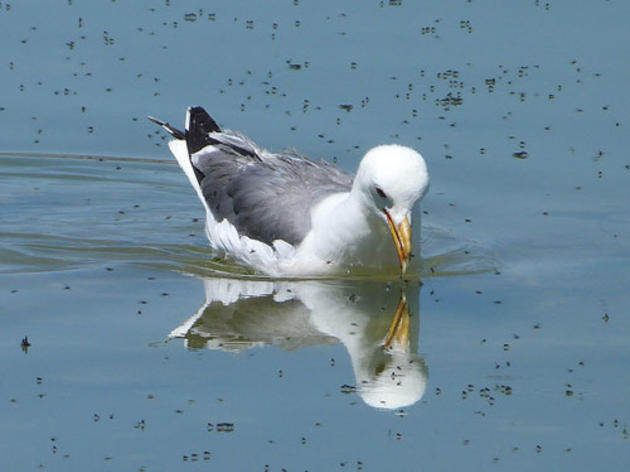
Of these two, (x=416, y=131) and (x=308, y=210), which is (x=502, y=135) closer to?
(x=416, y=131)

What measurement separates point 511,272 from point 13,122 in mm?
5420

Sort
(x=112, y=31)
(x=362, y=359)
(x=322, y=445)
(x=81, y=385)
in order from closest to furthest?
1. (x=322, y=445)
2. (x=81, y=385)
3. (x=362, y=359)
4. (x=112, y=31)

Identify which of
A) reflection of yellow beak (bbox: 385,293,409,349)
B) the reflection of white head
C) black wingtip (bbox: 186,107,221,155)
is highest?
black wingtip (bbox: 186,107,221,155)

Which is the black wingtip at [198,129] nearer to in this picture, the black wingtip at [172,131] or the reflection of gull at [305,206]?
the reflection of gull at [305,206]

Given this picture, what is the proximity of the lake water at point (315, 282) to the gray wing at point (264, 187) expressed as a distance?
40 cm

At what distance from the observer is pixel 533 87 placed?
49.2 ft

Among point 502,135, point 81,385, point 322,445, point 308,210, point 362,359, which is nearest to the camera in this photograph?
point 322,445

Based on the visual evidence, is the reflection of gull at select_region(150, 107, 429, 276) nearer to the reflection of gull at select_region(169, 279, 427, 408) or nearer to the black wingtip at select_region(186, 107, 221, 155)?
the black wingtip at select_region(186, 107, 221, 155)

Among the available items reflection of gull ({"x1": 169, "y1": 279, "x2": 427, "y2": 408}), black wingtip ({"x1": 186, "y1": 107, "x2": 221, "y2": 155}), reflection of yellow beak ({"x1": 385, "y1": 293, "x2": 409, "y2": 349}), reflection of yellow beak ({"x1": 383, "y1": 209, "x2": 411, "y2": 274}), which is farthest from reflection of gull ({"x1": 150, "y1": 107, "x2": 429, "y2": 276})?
reflection of yellow beak ({"x1": 385, "y1": 293, "x2": 409, "y2": 349})

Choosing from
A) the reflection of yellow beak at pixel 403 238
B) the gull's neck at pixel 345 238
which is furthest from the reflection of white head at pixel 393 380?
the gull's neck at pixel 345 238

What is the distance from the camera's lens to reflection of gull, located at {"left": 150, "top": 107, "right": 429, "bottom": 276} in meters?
10.3

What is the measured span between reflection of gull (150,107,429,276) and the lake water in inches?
8.7

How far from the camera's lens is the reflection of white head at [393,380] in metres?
9.10

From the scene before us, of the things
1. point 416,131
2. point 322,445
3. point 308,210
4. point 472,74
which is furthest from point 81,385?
point 472,74
